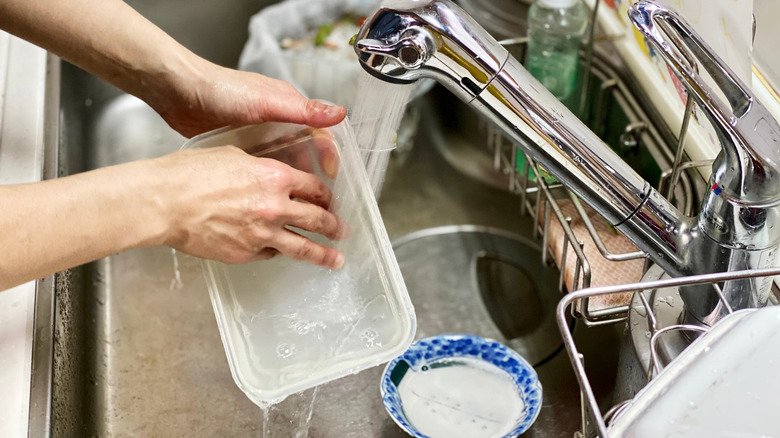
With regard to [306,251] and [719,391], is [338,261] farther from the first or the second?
[719,391]

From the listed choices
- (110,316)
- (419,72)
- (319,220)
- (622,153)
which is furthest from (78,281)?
(622,153)

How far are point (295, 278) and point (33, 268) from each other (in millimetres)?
245

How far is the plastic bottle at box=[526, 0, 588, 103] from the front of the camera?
953mm

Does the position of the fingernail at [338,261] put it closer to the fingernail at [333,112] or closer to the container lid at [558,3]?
the fingernail at [333,112]

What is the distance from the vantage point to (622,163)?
59cm

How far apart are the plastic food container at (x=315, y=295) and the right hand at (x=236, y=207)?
0.14 feet

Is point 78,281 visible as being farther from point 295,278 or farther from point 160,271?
point 295,278

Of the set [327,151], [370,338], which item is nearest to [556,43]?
[327,151]

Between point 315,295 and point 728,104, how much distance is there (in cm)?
41

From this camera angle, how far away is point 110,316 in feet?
3.09

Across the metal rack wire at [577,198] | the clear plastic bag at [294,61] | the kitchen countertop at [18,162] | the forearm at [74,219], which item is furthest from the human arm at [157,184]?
the clear plastic bag at [294,61]

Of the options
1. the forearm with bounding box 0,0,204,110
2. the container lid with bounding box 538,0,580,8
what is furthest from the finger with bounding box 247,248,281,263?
the container lid with bounding box 538,0,580,8

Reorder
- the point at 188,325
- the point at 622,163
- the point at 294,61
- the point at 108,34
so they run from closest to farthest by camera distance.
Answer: the point at 622,163, the point at 108,34, the point at 188,325, the point at 294,61

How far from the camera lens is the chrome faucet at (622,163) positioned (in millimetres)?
524
